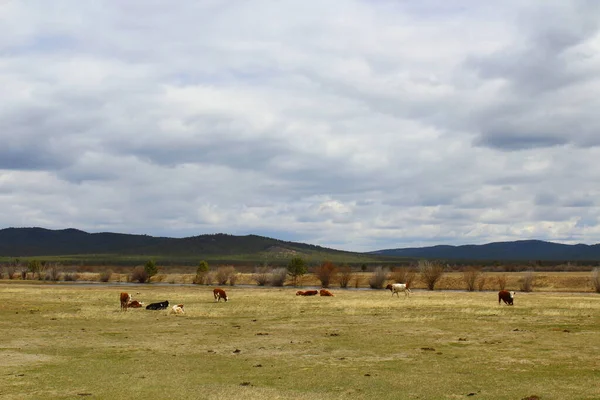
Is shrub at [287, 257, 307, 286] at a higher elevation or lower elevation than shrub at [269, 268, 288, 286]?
higher

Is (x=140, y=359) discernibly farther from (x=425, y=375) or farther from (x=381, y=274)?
(x=381, y=274)

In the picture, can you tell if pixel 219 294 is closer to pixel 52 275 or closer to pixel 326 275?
pixel 326 275

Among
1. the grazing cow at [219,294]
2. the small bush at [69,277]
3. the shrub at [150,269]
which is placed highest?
the shrub at [150,269]

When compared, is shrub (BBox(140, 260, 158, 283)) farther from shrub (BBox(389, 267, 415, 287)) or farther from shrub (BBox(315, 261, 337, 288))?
shrub (BBox(389, 267, 415, 287))

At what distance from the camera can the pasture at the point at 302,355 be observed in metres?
15.6

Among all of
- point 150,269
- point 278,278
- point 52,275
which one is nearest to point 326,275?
point 278,278

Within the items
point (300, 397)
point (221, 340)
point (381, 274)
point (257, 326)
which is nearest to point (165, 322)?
point (257, 326)

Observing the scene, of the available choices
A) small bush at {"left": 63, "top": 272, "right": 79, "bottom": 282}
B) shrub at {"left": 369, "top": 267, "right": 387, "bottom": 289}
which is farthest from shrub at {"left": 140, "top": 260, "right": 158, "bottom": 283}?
shrub at {"left": 369, "top": 267, "right": 387, "bottom": 289}

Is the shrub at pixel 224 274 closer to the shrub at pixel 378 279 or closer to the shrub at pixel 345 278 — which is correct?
the shrub at pixel 345 278

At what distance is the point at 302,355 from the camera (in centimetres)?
2092

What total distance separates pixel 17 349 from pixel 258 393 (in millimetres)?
11669

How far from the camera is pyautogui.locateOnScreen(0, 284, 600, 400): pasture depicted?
15617mm

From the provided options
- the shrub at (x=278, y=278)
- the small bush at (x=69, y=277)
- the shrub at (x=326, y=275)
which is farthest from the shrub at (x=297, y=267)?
the small bush at (x=69, y=277)

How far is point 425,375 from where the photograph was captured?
17.2 meters
